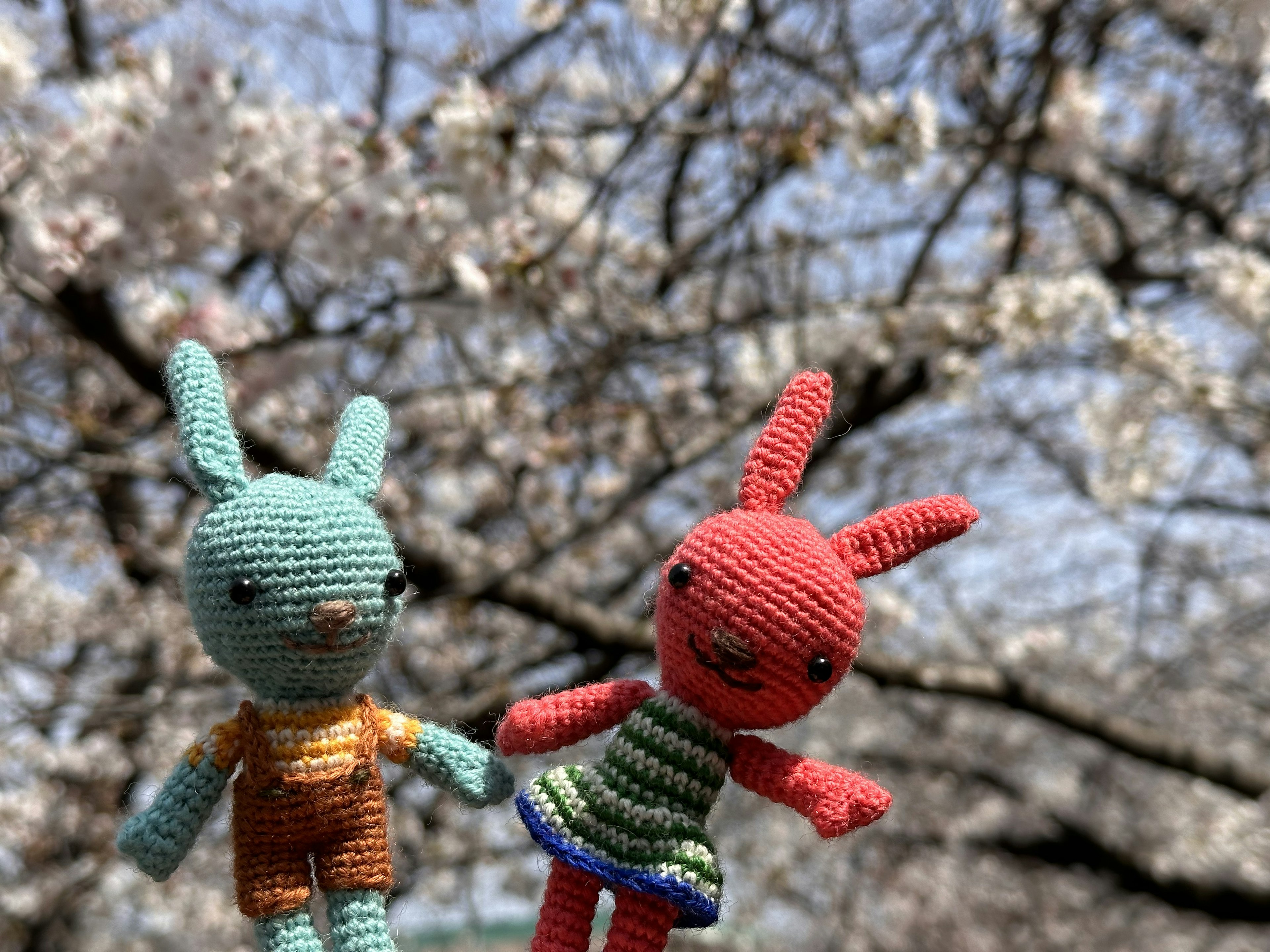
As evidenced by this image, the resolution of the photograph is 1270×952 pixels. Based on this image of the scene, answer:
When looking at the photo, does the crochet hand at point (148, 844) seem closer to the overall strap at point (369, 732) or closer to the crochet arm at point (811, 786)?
the overall strap at point (369, 732)

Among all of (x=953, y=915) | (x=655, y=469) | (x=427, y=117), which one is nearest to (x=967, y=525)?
(x=427, y=117)

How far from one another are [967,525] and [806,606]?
18 centimetres

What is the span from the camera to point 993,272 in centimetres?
364

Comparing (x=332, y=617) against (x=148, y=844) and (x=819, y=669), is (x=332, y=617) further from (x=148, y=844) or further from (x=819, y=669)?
(x=819, y=669)

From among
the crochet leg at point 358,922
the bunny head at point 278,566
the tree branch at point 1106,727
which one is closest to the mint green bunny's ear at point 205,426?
the bunny head at point 278,566

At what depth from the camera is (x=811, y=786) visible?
85cm

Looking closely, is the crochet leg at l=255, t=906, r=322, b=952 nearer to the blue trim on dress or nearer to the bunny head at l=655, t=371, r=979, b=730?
the blue trim on dress

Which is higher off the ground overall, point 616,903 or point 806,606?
point 806,606

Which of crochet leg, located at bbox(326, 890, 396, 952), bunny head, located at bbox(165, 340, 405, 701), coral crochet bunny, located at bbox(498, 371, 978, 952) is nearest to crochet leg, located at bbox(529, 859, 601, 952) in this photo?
coral crochet bunny, located at bbox(498, 371, 978, 952)

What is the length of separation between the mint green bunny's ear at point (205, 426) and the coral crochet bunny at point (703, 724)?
319 millimetres

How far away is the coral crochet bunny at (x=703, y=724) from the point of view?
2.69 feet

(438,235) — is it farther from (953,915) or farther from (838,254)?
(953,915)

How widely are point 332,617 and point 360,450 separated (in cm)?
17

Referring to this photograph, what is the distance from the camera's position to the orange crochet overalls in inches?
32.6
